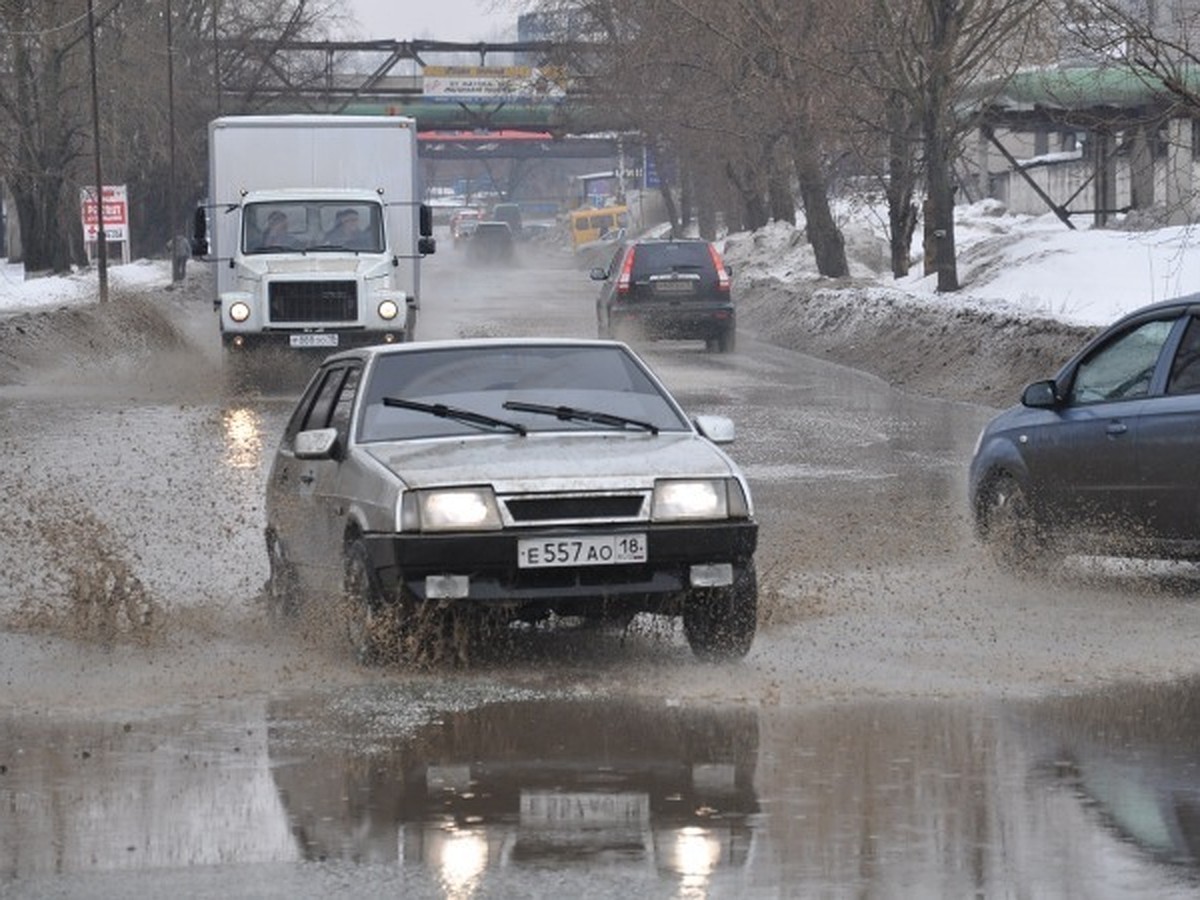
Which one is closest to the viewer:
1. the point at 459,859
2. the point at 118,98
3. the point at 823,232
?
the point at 459,859

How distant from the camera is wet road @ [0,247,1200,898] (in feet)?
21.0

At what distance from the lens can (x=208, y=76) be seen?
267 feet

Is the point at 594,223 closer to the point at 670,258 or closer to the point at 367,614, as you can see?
the point at 670,258

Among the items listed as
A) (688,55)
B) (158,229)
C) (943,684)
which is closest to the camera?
(943,684)

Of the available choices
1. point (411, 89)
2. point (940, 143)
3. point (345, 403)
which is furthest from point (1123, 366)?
point (411, 89)

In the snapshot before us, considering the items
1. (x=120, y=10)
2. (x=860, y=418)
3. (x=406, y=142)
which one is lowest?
(x=860, y=418)

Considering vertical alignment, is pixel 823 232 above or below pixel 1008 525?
above

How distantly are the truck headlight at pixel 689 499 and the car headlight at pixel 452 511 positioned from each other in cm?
64

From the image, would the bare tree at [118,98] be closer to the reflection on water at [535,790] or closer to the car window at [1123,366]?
the car window at [1123,366]

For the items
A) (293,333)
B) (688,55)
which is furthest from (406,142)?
(688,55)

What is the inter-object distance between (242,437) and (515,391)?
41.1ft

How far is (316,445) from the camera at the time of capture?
418 inches

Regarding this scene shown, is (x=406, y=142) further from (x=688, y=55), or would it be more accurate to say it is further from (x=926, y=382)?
(x=688, y=55)

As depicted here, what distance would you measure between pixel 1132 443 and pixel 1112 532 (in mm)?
450
